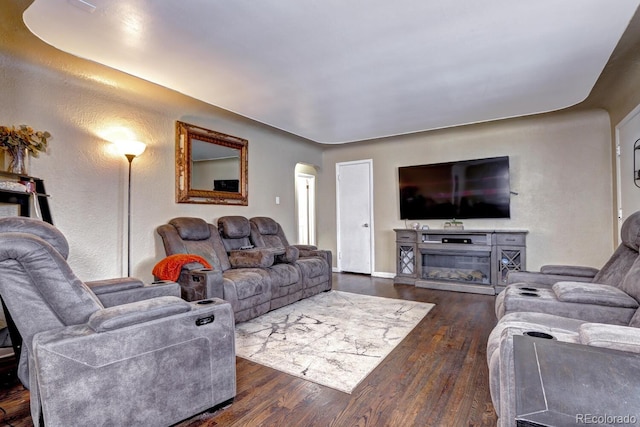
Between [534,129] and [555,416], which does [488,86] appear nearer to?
[534,129]

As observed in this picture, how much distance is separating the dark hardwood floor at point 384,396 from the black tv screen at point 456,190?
2539mm

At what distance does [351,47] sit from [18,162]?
2714 mm

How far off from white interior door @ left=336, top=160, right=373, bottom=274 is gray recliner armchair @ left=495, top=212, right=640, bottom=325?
3.54m

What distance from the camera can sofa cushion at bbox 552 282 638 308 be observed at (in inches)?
72.4

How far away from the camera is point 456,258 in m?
4.76

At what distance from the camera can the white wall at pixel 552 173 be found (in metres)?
4.15

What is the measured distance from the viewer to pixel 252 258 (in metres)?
3.61

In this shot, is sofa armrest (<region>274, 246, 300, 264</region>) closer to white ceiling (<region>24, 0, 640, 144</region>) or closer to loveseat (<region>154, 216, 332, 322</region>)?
loveseat (<region>154, 216, 332, 322</region>)

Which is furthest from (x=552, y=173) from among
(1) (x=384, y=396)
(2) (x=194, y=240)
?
(2) (x=194, y=240)

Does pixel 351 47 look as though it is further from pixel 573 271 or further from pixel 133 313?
pixel 573 271

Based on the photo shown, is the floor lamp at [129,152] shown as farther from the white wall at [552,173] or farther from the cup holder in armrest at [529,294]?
the white wall at [552,173]

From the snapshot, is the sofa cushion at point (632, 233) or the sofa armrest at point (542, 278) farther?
the sofa armrest at point (542, 278)

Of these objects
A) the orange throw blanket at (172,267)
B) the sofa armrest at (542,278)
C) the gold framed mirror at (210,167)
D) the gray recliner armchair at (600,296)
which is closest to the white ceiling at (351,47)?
the gold framed mirror at (210,167)

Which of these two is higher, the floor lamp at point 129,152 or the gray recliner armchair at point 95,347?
the floor lamp at point 129,152
